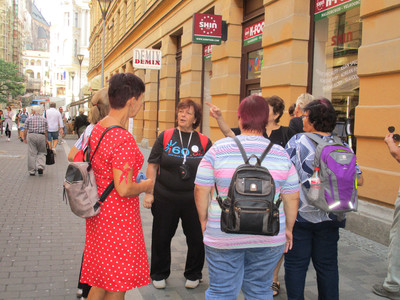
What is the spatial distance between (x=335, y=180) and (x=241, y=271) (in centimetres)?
96

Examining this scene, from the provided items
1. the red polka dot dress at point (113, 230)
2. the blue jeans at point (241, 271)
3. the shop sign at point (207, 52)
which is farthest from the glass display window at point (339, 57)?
the shop sign at point (207, 52)

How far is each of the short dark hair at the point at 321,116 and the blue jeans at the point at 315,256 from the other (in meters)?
0.74

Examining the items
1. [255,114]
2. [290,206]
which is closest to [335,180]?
[290,206]

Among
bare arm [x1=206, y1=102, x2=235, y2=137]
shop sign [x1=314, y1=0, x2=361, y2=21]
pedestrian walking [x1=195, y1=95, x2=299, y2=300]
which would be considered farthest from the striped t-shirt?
shop sign [x1=314, y1=0, x2=361, y2=21]

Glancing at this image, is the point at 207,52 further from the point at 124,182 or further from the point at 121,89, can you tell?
the point at 124,182

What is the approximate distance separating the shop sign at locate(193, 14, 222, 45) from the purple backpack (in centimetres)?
796

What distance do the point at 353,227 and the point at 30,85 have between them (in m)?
159

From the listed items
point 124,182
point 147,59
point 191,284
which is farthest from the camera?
point 147,59

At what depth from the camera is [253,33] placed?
10.4m

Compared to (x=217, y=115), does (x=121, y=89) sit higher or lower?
higher

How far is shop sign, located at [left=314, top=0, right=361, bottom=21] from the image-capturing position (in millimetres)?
7227

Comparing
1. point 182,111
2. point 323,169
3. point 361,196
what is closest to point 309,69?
point 361,196

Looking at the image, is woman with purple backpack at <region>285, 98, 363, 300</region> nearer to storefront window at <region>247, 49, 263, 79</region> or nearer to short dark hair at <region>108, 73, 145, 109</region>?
short dark hair at <region>108, 73, 145, 109</region>

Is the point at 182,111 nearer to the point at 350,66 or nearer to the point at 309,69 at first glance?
the point at 350,66
